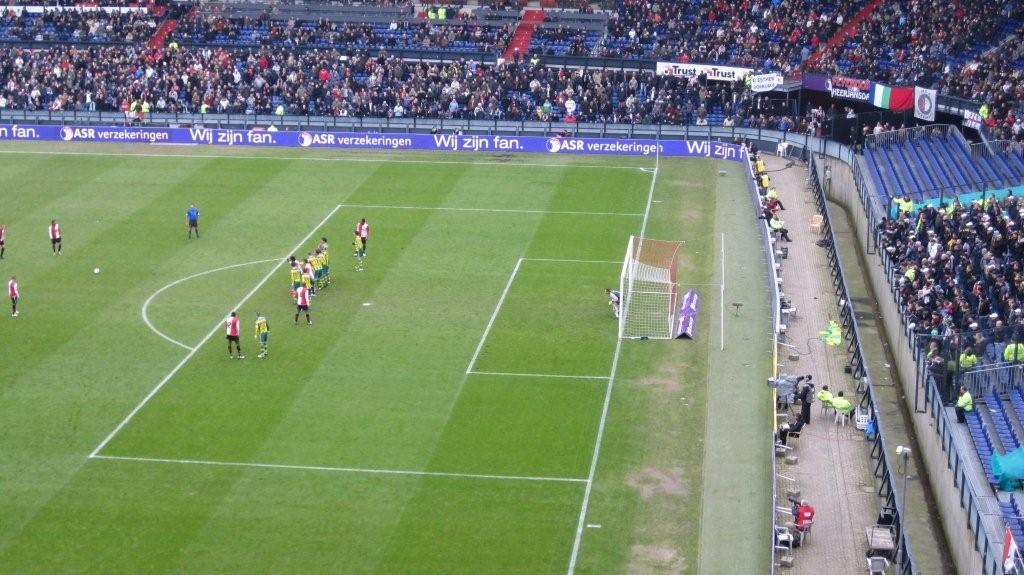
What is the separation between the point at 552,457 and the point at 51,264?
2227cm

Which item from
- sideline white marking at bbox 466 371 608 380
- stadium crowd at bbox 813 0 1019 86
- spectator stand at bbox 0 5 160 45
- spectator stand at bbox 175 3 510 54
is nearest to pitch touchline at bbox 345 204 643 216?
sideline white marking at bbox 466 371 608 380

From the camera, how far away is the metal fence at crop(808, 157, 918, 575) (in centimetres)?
2761

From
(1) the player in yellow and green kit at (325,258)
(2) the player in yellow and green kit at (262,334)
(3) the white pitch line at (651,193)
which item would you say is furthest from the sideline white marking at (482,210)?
(2) the player in yellow and green kit at (262,334)

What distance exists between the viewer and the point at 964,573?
27.9m

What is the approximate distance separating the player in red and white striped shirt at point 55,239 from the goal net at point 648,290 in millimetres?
18963

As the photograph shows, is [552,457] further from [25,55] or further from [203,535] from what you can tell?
[25,55]

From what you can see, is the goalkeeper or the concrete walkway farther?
the goalkeeper

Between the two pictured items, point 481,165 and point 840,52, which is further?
point 840,52

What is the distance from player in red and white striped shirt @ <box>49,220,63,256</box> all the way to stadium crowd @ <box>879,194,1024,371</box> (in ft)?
88.8

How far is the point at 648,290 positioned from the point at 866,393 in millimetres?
10358

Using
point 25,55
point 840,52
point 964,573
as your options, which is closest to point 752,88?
point 840,52

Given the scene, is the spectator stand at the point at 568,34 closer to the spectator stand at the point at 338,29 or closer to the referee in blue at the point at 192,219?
the spectator stand at the point at 338,29

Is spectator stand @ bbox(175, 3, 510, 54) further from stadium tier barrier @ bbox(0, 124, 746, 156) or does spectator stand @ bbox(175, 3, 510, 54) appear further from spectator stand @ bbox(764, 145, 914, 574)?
spectator stand @ bbox(764, 145, 914, 574)

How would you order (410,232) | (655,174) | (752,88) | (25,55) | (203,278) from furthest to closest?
(25,55)
(752,88)
(655,174)
(410,232)
(203,278)
